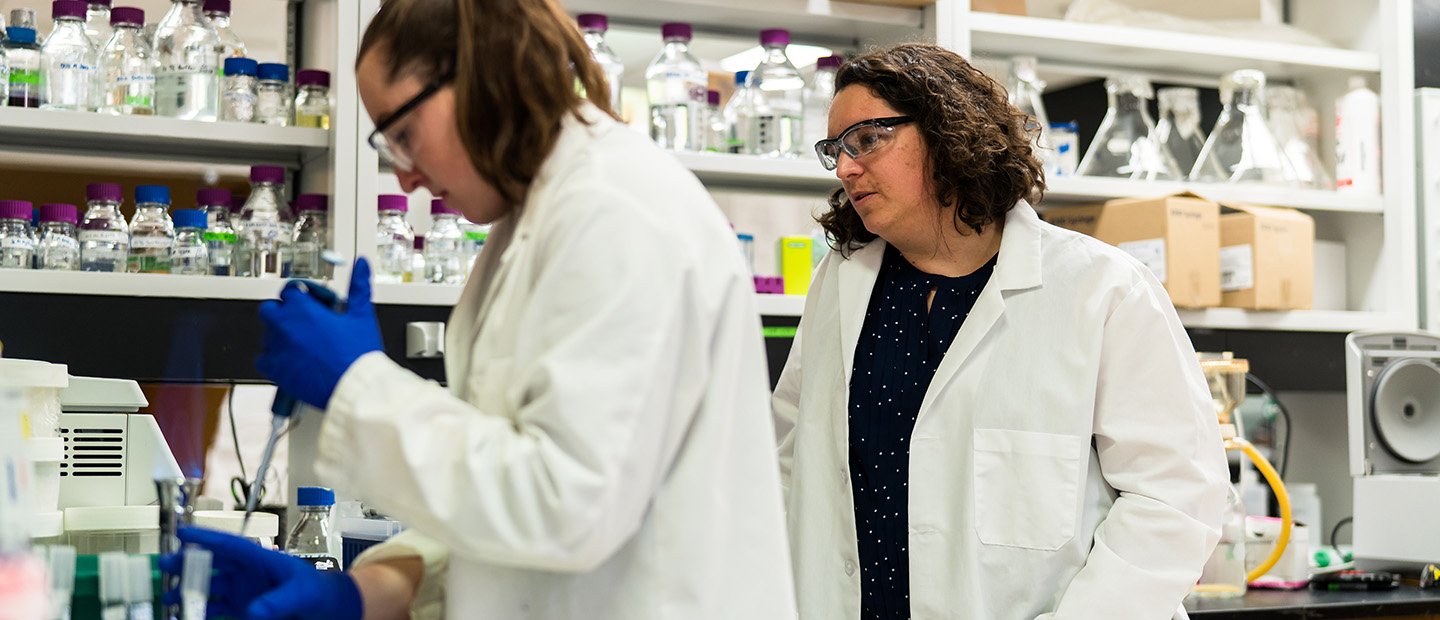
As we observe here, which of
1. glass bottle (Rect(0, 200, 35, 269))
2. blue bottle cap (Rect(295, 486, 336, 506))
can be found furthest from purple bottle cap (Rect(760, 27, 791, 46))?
glass bottle (Rect(0, 200, 35, 269))

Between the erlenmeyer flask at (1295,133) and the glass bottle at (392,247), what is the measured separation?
2.06 meters

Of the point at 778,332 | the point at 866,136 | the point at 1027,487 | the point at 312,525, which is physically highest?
the point at 866,136

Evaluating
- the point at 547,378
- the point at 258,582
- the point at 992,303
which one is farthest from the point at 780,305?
the point at 547,378

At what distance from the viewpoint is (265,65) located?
2.41 metres

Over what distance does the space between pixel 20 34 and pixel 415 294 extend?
0.75m

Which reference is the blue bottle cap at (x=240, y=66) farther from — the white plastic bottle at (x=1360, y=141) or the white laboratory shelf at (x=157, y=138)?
the white plastic bottle at (x=1360, y=141)

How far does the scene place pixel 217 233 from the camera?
241 centimetres

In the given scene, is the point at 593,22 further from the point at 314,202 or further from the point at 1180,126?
the point at 1180,126

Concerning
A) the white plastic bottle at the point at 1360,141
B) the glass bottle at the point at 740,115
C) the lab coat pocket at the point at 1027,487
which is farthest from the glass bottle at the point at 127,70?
the white plastic bottle at the point at 1360,141

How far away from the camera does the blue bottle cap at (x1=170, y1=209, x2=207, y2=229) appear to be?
2295 millimetres

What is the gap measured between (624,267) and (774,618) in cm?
33

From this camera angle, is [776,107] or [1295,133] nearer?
[776,107]

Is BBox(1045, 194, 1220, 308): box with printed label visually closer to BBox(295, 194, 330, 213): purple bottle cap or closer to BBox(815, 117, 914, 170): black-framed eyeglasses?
BBox(815, 117, 914, 170): black-framed eyeglasses

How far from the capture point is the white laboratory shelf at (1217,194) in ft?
9.83
